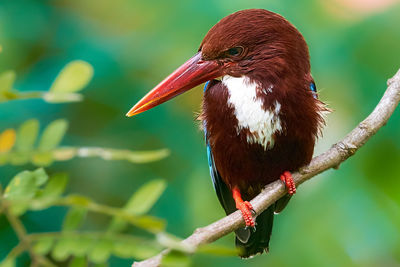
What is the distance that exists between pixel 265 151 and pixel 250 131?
117 millimetres

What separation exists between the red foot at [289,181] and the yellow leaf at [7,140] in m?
1.58

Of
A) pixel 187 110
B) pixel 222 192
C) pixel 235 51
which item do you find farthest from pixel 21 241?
pixel 187 110

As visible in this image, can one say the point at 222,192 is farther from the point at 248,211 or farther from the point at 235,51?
the point at 235,51

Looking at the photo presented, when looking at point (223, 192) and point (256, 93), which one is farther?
point (223, 192)

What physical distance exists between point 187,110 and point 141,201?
242 cm

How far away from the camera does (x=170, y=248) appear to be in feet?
1.92

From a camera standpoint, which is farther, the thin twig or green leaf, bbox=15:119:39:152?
green leaf, bbox=15:119:39:152

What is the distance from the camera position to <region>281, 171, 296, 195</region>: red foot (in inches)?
85.9

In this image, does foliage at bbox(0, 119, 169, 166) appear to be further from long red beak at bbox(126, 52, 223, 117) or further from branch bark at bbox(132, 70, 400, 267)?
long red beak at bbox(126, 52, 223, 117)

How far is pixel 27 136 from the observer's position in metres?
0.71

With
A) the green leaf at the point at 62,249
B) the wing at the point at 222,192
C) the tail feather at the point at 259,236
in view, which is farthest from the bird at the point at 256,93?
the green leaf at the point at 62,249

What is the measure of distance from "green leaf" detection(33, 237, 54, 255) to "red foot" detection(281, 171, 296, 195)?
162 centimetres

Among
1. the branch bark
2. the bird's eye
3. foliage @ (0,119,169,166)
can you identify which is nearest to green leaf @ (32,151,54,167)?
foliage @ (0,119,169,166)

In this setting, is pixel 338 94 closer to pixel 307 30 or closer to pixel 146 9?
pixel 307 30
